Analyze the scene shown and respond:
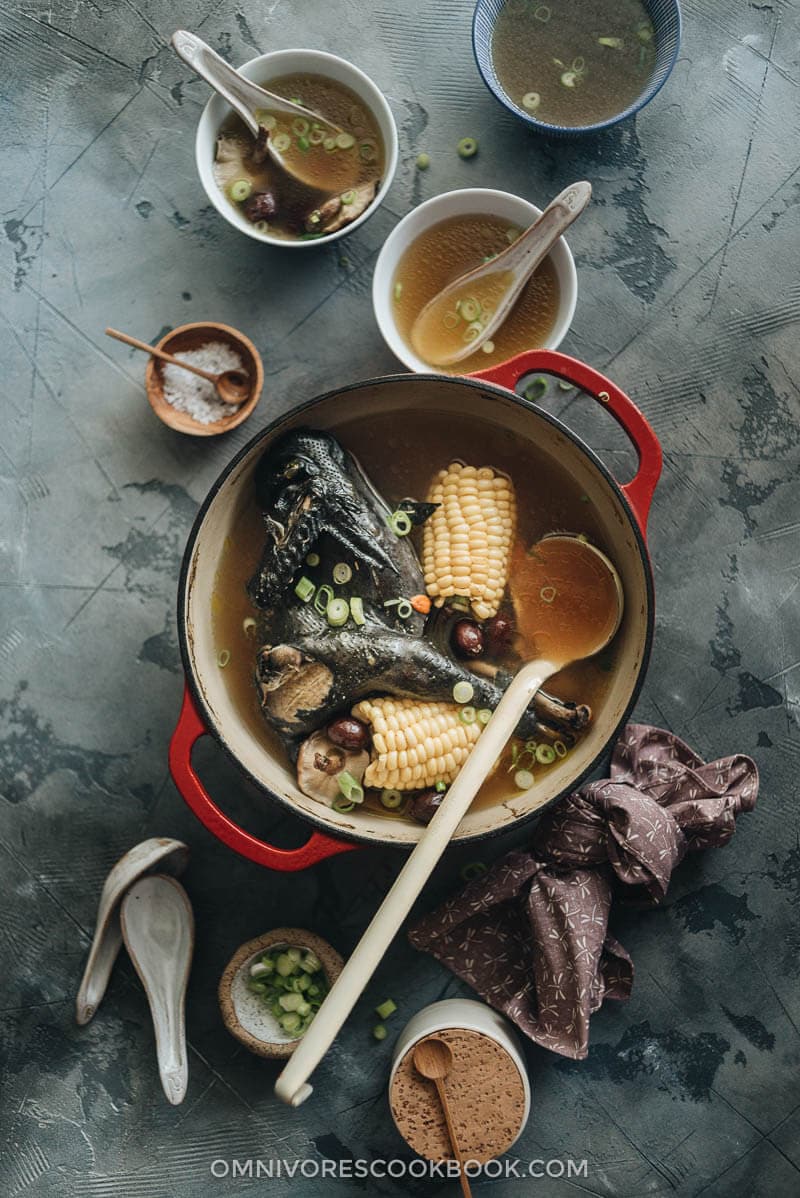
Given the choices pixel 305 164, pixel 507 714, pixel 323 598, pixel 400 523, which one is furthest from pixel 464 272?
pixel 507 714

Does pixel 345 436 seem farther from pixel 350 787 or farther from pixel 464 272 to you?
pixel 350 787

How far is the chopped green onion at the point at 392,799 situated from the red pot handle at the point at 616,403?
1116mm

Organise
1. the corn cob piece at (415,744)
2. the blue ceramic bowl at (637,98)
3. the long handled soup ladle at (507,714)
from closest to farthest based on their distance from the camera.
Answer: the long handled soup ladle at (507,714) → the corn cob piece at (415,744) → the blue ceramic bowl at (637,98)

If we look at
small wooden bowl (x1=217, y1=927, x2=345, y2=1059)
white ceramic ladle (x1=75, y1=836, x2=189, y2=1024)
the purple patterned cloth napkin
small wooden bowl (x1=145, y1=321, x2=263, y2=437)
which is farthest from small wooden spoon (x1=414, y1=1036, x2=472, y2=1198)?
small wooden bowl (x1=145, y1=321, x2=263, y2=437)

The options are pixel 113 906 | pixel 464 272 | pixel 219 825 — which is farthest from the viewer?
pixel 464 272

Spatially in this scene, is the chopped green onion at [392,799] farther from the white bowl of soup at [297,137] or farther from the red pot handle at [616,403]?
the white bowl of soup at [297,137]

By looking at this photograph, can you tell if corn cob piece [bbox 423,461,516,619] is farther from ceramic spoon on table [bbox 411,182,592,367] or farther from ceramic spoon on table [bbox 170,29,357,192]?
ceramic spoon on table [bbox 170,29,357,192]

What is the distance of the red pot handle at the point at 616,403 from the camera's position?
8.82 feet

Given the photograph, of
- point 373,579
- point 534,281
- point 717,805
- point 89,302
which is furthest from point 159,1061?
point 534,281

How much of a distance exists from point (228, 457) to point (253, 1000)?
1.80 m

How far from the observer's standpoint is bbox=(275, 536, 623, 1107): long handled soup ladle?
2.34 metres

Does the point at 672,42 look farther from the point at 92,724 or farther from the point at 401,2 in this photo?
the point at 92,724

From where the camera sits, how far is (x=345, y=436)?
3.01m

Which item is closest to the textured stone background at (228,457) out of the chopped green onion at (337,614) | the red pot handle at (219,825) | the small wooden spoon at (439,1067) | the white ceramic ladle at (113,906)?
the white ceramic ladle at (113,906)
